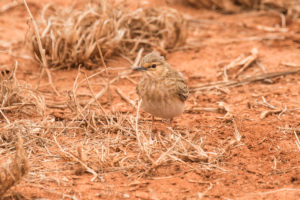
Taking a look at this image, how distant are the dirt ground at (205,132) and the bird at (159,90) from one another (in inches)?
12.7

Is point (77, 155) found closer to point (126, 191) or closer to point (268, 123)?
point (126, 191)

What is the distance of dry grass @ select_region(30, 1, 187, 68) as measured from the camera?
323 inches

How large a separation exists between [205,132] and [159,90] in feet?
2.81

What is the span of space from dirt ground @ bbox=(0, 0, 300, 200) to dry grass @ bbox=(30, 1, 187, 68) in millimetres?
300

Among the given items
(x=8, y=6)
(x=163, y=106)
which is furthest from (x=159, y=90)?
(x=8, y=6)

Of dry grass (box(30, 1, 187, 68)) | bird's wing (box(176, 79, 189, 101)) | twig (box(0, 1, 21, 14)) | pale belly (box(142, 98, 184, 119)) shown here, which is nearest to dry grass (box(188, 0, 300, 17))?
dry grass (box(30, 1, 187, 68))

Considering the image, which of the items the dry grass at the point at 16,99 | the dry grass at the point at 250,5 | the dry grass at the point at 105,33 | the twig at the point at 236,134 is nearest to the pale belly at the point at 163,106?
the twig at the point at 236,134

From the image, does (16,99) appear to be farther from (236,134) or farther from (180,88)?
(236,134)

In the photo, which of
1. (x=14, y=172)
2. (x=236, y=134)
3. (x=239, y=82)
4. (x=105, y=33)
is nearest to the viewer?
(x=14, y=172)

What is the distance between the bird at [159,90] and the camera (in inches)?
218

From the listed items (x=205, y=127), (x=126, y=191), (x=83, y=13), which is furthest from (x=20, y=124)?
(x=83, y=13)

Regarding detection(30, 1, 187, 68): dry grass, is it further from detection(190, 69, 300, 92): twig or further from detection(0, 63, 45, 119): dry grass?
detection(0, 63, 45, 119): dry grass

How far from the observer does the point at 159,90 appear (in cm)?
553

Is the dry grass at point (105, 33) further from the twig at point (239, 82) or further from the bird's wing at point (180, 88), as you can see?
the bird's wing at point (180, 88)
